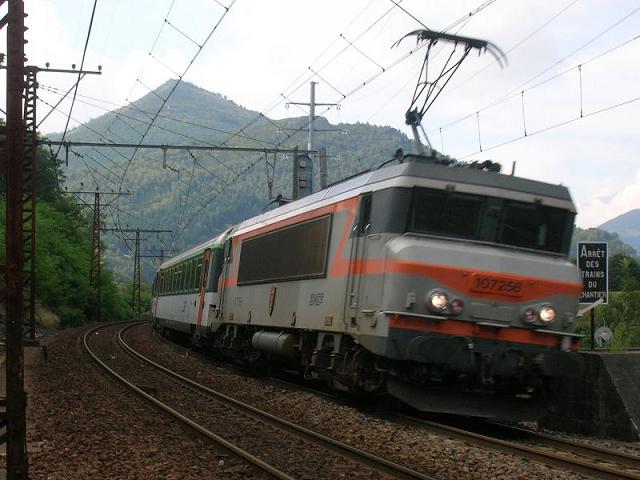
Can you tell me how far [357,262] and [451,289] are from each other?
1.63 m

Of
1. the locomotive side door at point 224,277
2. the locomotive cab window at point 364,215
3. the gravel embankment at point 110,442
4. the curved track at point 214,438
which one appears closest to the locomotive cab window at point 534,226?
the locomotive cab window at point 364,215

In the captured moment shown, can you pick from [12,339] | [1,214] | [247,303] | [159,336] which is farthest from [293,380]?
[1,214]

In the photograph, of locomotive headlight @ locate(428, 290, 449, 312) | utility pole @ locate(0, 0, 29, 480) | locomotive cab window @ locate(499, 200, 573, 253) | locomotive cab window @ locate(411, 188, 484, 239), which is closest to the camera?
utility pole @ locate(0, 0, 29, 480)

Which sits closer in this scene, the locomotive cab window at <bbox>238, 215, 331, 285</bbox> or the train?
the train

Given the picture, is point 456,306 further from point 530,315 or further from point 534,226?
point 534,226

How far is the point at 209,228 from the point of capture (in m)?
154

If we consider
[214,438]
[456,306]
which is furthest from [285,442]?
[456,306]

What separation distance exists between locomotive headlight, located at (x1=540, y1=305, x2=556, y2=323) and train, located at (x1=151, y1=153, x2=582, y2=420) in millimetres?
15

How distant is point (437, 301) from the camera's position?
9.98m

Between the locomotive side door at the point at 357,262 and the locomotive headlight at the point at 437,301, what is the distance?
1.23 metres

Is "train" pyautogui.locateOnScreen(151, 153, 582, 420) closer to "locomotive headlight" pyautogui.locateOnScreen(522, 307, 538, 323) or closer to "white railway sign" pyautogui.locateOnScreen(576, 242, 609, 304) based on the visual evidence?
"locomotive headlight" pyautogui.locateOnScreen(522, 307, 538, 323)

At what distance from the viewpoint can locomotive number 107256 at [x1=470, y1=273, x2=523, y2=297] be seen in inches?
399

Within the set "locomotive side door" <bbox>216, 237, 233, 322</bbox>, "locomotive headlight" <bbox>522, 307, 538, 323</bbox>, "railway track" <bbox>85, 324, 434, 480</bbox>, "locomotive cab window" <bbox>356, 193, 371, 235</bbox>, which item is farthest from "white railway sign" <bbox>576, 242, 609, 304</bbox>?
"locomotive side door" <bbox>216, 237, 233, 322</bbox>

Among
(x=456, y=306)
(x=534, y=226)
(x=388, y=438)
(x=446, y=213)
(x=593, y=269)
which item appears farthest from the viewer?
(x=593, y=269)
